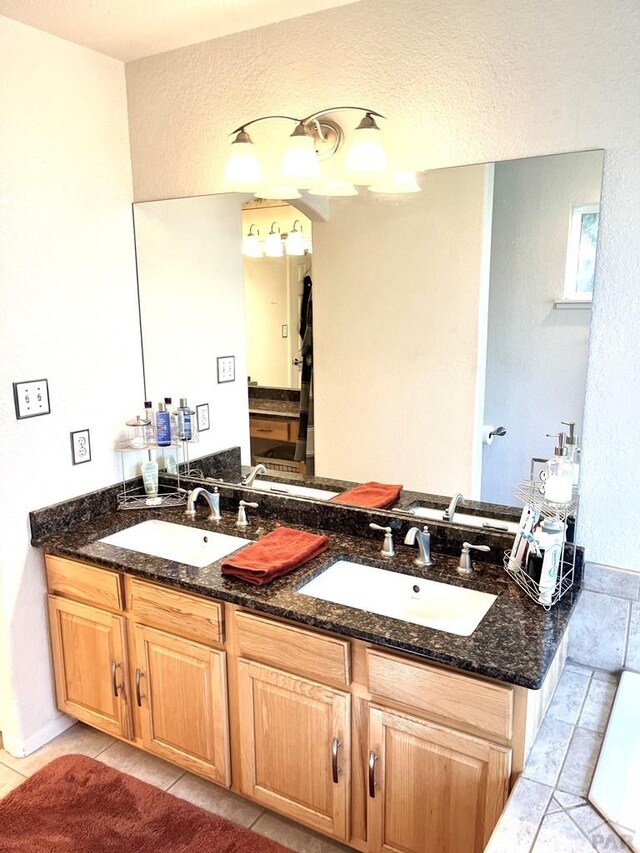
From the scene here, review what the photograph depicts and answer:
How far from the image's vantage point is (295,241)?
7.38 feet

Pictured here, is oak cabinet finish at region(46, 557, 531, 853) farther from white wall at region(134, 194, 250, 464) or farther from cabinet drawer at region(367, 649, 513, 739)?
white wall at region(134, 194, 250, 464)

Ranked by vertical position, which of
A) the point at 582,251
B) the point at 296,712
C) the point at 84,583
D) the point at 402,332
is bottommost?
the point at 296,712

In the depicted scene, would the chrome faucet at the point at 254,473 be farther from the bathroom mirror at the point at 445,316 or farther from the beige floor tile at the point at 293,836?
the beige floor tile at the point at 293,836

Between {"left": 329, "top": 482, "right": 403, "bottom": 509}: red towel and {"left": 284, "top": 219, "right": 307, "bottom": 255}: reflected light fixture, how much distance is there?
85 centimetres

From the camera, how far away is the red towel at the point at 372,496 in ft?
7.07

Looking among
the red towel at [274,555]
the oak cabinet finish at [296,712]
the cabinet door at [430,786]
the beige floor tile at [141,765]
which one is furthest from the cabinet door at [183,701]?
the cabinet door at [430,786]

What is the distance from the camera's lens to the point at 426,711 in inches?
61.7

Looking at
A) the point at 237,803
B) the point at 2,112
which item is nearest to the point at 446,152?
the point at 2,112

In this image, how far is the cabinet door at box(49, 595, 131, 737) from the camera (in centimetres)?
219

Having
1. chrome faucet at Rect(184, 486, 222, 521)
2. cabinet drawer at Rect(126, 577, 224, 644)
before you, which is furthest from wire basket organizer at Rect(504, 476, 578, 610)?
chrome faucet at Rect(184, 486, 222, 521)

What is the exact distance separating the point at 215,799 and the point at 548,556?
53.6 inches

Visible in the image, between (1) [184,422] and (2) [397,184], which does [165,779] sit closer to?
(1) [184,422]

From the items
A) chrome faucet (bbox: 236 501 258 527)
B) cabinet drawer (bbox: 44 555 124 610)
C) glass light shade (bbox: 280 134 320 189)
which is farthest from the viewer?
chrome faucet (bbox: 236 501 258 527)

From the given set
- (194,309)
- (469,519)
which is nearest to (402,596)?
(469,519)
